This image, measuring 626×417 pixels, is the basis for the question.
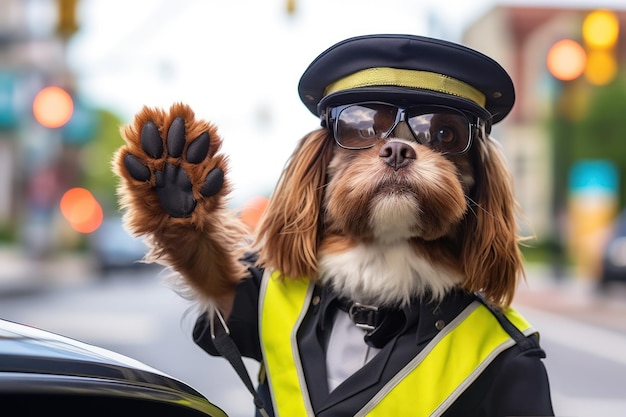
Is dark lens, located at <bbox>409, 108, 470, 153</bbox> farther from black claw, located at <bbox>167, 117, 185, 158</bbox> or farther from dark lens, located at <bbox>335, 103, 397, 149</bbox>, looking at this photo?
black claw, located at <bbox>167, 117, 185, 158</bbox>

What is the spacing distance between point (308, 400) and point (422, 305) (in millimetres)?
364

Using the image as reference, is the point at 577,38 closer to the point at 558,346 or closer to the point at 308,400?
the point at 558,346

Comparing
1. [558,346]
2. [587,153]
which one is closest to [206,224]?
[558,346]

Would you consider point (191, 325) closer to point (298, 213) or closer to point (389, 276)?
point (298, 213)

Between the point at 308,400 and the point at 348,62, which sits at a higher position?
the point at 348,62

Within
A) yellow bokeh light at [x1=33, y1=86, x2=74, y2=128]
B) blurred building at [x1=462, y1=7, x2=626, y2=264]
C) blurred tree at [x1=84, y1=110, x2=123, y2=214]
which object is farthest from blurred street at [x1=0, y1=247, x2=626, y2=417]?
blurred tree at [x1=84, y1=110, x2=123, y2=214]

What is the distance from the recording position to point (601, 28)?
13109 millimetres

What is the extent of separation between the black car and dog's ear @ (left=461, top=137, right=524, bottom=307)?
799 mm

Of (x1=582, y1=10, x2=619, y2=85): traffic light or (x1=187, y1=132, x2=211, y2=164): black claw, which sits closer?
(x1=187, y1=132, x2=211, y2=164): black claw

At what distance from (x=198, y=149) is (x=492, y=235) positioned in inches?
29.6

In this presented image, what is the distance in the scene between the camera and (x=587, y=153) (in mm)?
32094

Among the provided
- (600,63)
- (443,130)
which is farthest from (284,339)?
(600,63)

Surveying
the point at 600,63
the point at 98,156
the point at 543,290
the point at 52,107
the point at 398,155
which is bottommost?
the point at 398,155

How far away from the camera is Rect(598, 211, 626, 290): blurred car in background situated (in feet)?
47.4
